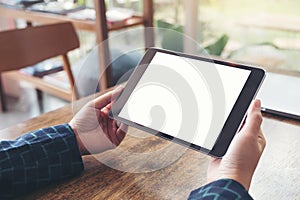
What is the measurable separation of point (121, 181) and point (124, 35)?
0.62 meters

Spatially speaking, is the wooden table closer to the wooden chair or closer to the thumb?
the thumb

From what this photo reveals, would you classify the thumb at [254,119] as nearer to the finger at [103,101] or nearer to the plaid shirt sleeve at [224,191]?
the plaid shirt sleeve at [224,191]

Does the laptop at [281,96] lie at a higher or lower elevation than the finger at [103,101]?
lower

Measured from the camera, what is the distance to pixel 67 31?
1.41 metres

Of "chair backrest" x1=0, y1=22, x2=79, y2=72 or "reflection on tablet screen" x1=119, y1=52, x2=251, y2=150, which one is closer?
"reflection on tablet screen" x1=119, y1=52, x2=251, y2=150

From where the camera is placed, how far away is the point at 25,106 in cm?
240

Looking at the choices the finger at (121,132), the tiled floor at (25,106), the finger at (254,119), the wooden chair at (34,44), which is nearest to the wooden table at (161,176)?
the finger at (121,132)

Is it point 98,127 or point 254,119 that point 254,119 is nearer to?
point 254,119

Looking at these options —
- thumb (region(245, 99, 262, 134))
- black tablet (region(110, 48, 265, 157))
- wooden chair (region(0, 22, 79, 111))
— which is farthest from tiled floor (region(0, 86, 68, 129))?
thumb (region(245, 99, 262, 134))

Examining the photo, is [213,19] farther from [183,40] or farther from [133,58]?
[133,58]

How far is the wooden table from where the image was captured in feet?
1.95

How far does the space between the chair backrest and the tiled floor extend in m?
0.90

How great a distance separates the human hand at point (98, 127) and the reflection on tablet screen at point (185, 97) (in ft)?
0.20

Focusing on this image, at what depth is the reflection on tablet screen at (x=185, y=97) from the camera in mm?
591
